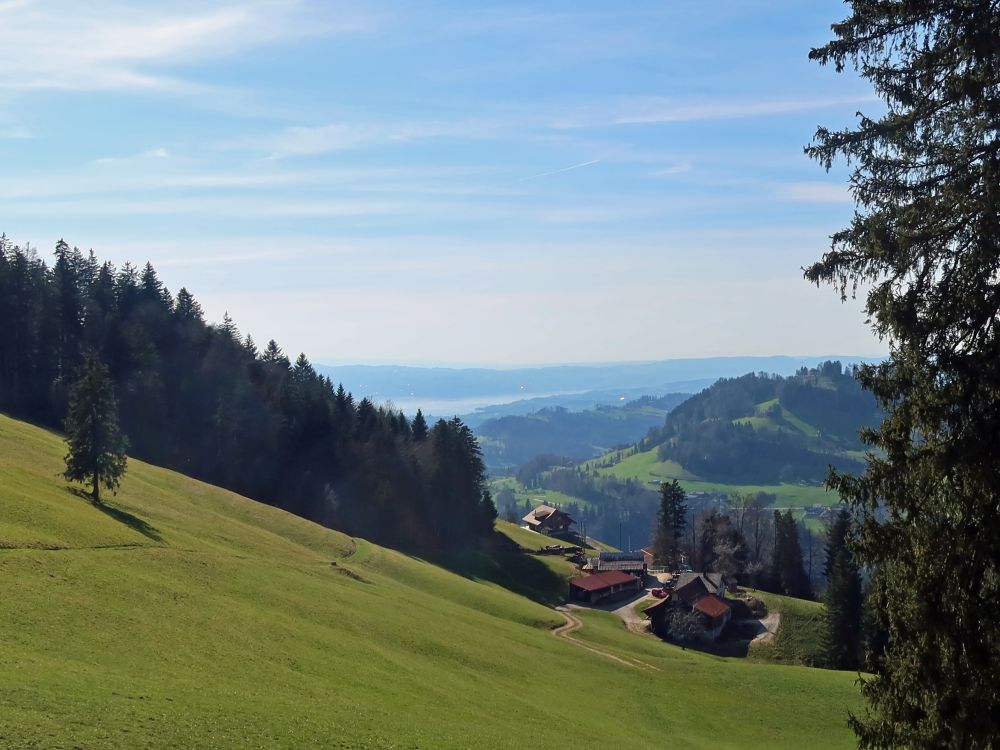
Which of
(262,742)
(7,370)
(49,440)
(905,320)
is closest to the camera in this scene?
(905,320)

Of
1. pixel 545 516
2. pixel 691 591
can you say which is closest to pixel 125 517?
pixel 691 591

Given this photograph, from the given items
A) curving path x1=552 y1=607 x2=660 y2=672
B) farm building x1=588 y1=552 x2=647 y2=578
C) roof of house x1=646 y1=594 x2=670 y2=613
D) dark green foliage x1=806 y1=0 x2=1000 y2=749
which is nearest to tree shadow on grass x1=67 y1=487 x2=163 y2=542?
curving path x1=552 y1=607 x2=660 y2=672

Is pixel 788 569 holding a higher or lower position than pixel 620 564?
higher

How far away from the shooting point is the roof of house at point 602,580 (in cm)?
9038

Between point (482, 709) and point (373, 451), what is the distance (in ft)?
245

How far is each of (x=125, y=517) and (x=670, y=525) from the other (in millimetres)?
76686

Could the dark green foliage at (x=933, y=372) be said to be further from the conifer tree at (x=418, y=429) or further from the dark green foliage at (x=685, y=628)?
the conifer tree at (x=418, y=429)

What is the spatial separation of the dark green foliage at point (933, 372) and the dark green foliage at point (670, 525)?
8993 cm

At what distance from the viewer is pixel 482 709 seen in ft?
115

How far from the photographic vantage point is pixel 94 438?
56312mm

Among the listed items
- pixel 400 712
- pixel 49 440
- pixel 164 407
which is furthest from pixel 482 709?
pixel 164 407

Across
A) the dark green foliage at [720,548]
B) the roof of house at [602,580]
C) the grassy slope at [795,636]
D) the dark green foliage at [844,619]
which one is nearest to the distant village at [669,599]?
the roof of house at [602,580]

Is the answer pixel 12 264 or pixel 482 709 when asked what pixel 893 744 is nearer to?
pixel 482 709

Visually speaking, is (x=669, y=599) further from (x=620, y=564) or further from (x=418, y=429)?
(x=418, y=429)
